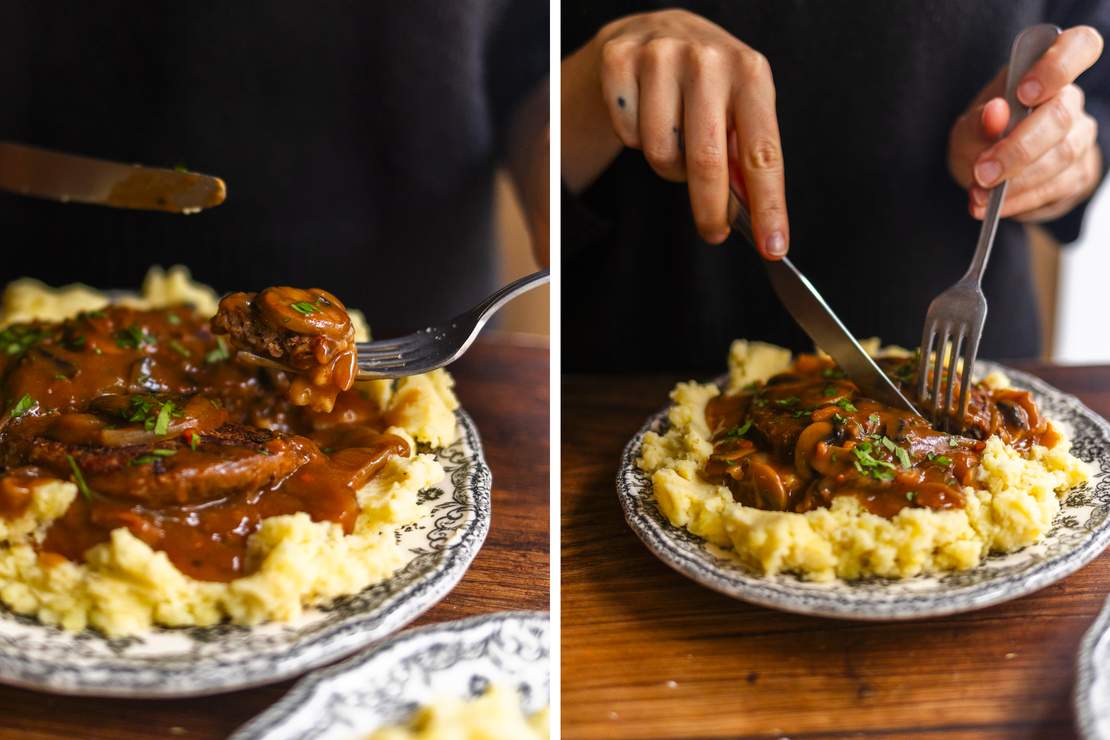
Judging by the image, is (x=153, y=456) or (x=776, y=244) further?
(x=776, y=244)

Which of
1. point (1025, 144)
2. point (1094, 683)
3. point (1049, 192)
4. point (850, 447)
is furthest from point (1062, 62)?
point (1094, 683)

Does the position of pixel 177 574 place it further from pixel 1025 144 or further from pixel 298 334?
pixel 1025 144

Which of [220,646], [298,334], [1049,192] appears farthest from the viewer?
[1049,192]

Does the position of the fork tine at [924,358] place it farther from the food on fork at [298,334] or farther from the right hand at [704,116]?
the food on fork at [298,334]

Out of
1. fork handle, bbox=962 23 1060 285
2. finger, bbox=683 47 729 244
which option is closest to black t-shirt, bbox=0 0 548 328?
finger, bbox=683 47 729 244

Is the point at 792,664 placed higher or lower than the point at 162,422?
lower

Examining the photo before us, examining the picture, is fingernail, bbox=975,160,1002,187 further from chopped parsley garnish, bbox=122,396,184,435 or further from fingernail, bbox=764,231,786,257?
chopped parsley garnish, bbox=122,396,184,435
